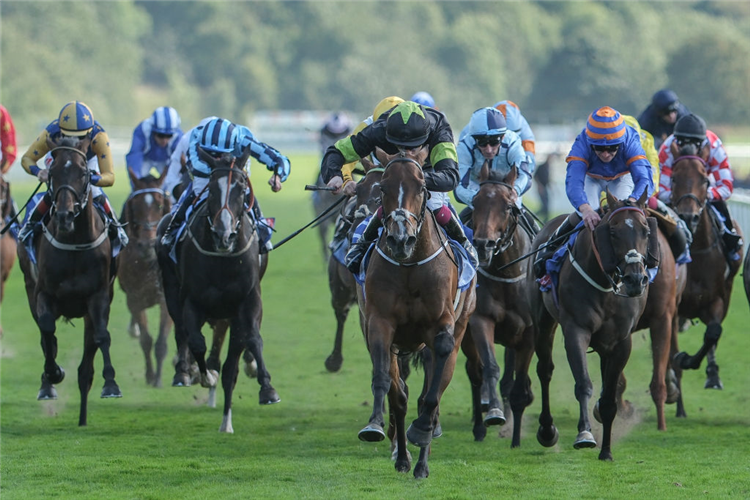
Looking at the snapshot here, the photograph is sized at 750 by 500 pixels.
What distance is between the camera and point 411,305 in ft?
24.4

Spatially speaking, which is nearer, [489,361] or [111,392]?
[489,361]

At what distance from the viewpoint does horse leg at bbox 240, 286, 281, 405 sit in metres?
8.80

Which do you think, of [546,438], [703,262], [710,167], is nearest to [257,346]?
[546,438]

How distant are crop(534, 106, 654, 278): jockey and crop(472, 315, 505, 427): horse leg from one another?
23.1 inches

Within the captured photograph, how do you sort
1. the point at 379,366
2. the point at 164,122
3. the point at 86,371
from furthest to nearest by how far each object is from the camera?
the point at 164,122 < the point at 86,371 < the point at 379,366

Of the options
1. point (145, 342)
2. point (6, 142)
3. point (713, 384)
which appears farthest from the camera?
point (6, 142)

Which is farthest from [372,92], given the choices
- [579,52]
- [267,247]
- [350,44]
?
[267,247]

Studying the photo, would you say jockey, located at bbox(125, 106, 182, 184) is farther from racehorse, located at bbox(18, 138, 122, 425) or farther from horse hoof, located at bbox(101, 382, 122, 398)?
horse hoof, located at bbox(101, 382, 122, 398)

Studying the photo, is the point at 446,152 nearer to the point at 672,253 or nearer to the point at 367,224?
the point at 367,224

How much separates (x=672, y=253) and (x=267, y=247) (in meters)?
2.91

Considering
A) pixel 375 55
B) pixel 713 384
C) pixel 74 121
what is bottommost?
pixel 713 384

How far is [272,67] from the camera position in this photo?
85812 millimetres

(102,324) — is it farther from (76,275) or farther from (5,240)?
(5,240)

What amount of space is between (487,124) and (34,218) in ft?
10.9
